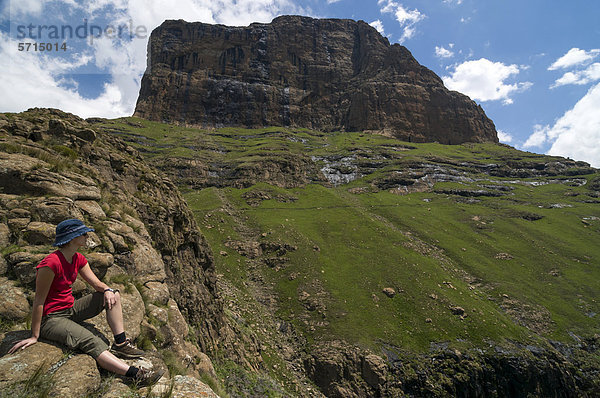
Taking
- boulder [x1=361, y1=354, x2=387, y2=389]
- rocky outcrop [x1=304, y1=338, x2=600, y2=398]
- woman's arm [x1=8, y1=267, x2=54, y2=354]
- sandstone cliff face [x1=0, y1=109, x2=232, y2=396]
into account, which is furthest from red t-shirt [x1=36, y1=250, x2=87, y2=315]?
boulder [x1=361, y1=354, x2=387, y2=389]

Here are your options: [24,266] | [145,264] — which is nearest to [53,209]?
[24,266]

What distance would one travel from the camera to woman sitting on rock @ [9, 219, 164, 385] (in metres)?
5.95

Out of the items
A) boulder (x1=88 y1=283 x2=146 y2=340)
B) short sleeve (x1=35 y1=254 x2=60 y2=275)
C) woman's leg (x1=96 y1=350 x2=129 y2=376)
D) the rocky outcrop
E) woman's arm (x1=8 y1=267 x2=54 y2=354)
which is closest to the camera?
woman's arm (x1=8 y1=267 x2=54 y2=354)

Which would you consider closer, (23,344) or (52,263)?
(23,344)

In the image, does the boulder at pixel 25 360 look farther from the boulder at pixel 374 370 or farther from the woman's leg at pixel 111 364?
the boulder at pixel 374 370

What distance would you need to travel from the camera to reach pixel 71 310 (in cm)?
664

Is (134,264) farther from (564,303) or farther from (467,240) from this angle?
(467,240)

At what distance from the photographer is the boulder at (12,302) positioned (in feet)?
21.3

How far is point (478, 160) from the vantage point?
145 m

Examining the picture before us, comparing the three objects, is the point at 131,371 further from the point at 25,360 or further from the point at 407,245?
the point at 407,245

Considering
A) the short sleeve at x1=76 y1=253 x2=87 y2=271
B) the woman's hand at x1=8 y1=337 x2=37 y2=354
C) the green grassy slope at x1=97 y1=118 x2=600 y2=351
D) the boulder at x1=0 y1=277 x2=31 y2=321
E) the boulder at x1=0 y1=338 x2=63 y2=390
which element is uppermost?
the short sleeve at x1=76 y1=253 x2=87 y2=271

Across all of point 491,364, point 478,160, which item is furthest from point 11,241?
point 478,160

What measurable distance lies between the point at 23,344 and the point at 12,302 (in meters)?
1.97

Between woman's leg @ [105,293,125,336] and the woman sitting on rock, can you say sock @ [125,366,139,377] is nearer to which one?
the woman sitting on rock
